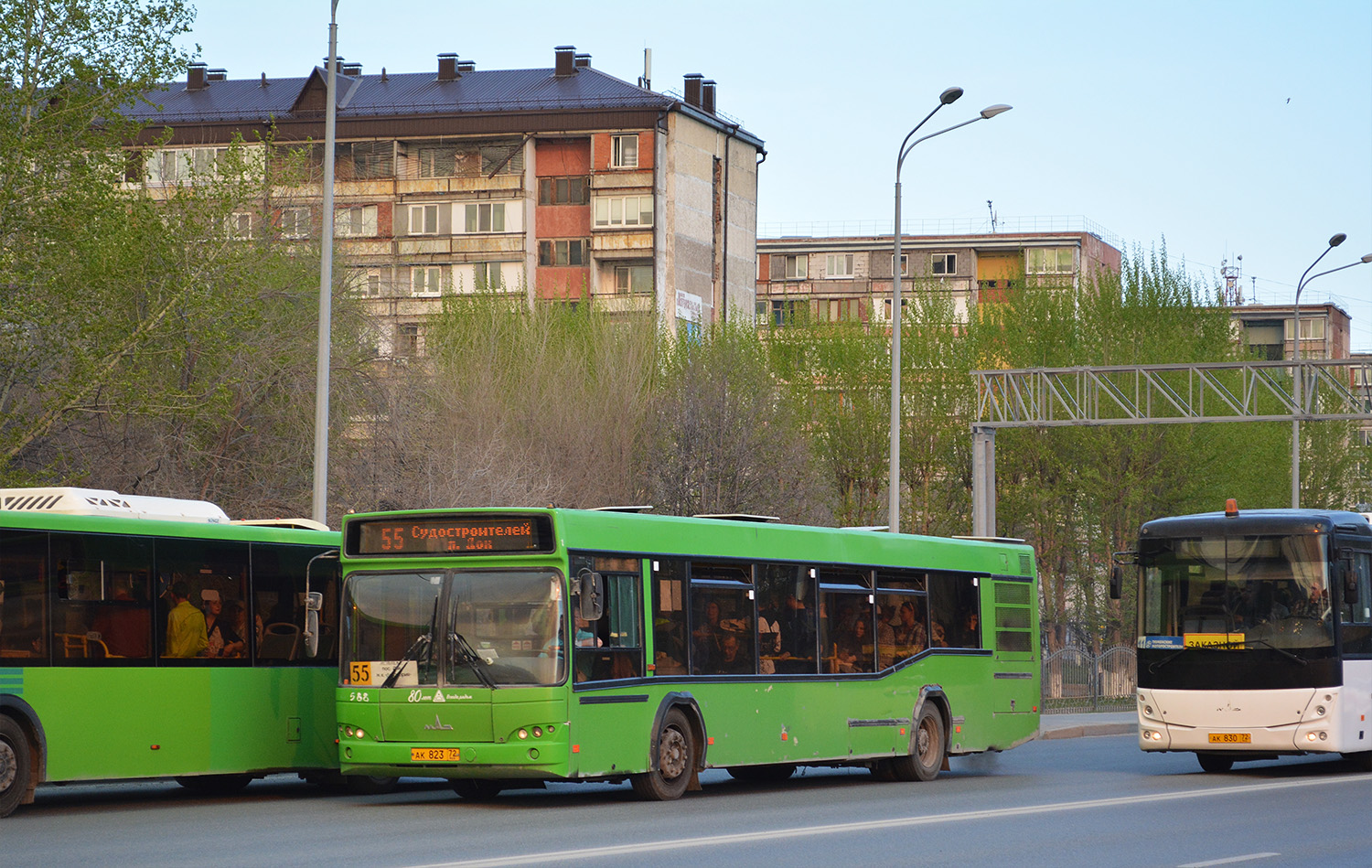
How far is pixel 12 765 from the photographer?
1530cm

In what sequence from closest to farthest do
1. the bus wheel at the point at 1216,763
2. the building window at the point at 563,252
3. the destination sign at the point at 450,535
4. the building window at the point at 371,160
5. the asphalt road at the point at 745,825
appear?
the asphalt road at the point at 745,825 < the destination sign at the point at 450,535 < the bus wheel at the point at 1216,763 < the building window at the point at 563,252 < the building window at the point at 371,160

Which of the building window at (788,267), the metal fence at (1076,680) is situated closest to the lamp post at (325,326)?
the metal fence at (1076,680)

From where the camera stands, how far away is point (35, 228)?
81.2 feet

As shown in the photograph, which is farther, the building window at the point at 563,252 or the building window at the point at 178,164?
the building window at the point at 563,252

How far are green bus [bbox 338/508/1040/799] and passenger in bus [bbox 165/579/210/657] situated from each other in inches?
58.0

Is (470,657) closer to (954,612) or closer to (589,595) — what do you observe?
(589,595)

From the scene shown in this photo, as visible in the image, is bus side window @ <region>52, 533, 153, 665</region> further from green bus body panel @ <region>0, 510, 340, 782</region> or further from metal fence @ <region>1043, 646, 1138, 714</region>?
metal fence @ <region>1043, 646, 1138, 714</region>

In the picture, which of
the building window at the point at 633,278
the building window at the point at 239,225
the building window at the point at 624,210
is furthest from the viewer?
the building window at the point at 633,278

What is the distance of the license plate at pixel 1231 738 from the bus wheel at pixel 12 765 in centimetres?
1237

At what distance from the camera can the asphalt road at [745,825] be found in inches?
488

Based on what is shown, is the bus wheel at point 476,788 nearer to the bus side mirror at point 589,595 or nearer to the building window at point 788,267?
the bus side mirror at point 589,595

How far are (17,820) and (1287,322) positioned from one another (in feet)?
380

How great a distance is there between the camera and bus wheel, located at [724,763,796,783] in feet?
69.4

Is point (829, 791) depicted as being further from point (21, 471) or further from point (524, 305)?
point (524, 305)
